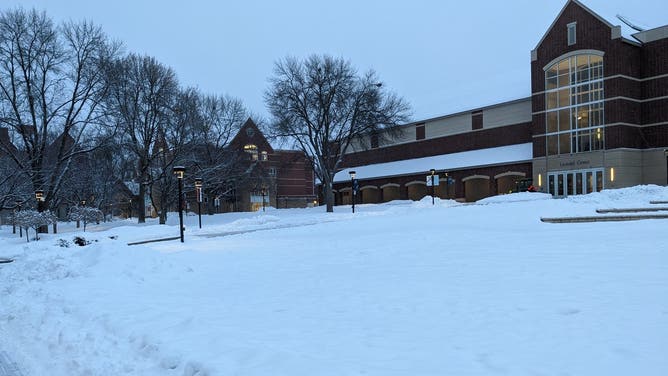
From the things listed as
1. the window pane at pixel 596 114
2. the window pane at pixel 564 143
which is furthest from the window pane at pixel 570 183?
the window pane at pixel 596 114

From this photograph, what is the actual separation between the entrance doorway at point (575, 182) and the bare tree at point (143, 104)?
34.7 metres

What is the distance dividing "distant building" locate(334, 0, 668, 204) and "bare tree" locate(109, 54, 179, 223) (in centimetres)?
2883

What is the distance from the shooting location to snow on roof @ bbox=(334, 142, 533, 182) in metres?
45.6

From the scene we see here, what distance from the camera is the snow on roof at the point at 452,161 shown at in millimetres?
45625

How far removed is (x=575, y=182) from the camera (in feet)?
132

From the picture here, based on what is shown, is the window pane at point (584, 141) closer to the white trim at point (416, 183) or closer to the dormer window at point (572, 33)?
the dormer window at point (572, 33)

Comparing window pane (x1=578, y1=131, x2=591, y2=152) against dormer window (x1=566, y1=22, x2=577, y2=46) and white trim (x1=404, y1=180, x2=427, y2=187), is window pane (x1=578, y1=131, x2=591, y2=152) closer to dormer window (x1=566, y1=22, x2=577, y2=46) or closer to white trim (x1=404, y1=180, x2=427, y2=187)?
dormer window (x1=566, y1=22, x2=577, y2=46)

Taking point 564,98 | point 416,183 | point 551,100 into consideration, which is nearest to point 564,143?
point 564,98

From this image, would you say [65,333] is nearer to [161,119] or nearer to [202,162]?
[161,119]

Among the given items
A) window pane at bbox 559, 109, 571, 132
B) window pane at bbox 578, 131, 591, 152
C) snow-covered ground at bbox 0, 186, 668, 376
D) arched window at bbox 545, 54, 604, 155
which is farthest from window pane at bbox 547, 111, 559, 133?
snow-covered ground at bbox 0, 186, 668, 376

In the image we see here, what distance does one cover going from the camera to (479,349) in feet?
15.5

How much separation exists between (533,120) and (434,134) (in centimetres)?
1325

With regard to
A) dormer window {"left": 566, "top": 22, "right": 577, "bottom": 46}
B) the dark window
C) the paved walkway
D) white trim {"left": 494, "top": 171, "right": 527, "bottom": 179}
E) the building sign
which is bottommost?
the paved walkway

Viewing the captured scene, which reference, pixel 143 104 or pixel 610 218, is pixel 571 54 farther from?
pixel 143 104
